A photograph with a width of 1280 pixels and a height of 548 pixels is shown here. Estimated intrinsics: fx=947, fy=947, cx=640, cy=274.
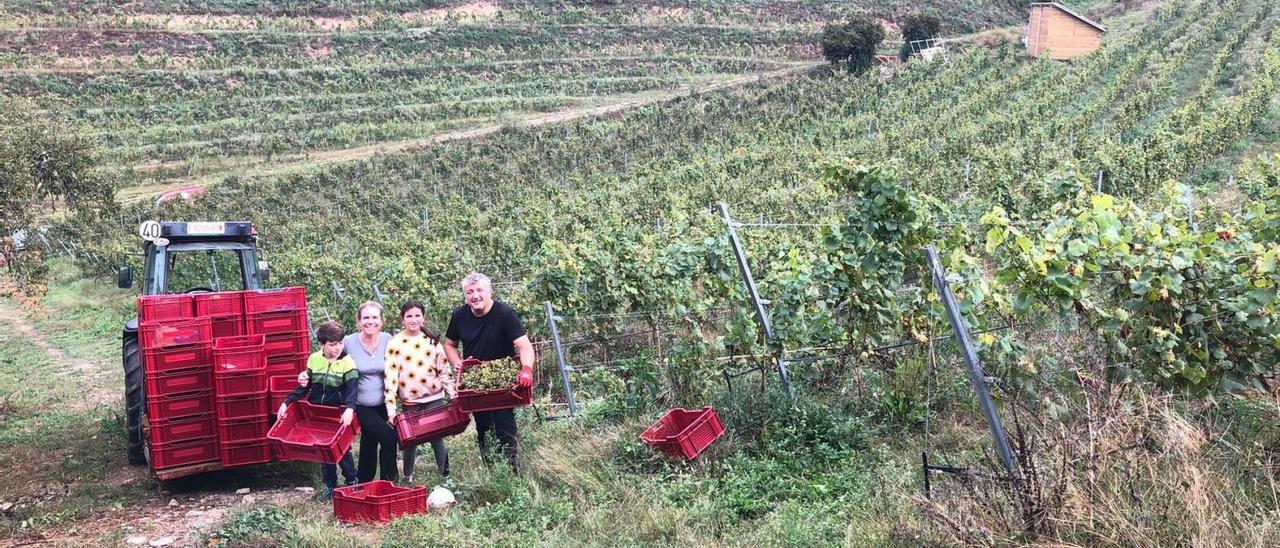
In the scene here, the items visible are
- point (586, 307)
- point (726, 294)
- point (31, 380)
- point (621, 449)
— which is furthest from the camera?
point (31, 380)

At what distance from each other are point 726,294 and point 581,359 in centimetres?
219

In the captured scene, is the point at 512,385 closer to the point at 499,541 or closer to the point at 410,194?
the point at 499,541

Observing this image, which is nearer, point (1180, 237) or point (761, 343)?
point (1180, 237)

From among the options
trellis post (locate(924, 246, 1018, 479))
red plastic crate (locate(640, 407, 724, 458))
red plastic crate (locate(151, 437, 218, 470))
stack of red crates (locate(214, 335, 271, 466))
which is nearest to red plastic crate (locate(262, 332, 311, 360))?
stack of red crates (locate(214, 335, 271, 466))

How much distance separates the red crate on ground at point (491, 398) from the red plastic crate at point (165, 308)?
2.17 m

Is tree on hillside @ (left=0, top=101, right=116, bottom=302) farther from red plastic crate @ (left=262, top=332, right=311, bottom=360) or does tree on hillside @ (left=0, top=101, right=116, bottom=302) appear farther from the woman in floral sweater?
the woman in floral sweater

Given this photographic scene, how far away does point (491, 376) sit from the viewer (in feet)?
17.5

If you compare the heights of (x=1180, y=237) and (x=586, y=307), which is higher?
(x=1180, y=237)

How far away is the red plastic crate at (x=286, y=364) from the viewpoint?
21.2 ft

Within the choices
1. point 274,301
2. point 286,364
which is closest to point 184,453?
point 286,364

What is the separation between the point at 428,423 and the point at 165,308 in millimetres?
2089

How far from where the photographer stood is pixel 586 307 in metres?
9.42

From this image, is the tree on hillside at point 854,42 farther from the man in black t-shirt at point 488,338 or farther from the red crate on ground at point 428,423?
the red crate on ground at point 428,423

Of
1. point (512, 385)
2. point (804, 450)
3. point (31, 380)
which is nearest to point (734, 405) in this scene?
point (804, 450)
